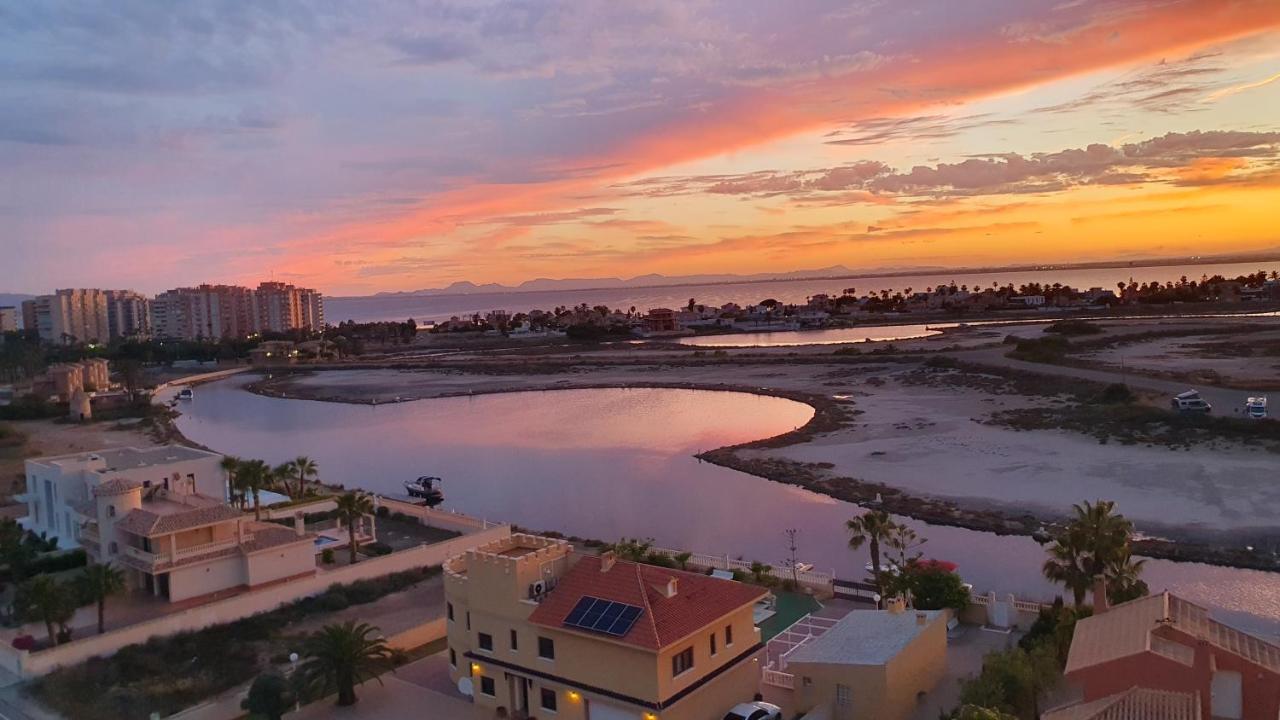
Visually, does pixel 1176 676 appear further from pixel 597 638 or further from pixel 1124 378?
pixel 1124 378

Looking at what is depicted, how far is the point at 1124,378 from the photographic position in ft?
149

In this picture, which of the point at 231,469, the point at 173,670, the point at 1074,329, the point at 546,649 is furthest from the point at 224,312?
the point at 546,649

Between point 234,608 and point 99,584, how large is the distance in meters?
2.40

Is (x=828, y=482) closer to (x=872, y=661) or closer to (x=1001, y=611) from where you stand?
(x=1001, y=611)

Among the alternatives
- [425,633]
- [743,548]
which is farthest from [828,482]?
[425,633]

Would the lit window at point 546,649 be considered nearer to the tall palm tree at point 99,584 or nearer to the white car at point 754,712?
the white car at point 754,712

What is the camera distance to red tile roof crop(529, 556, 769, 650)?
471 inches

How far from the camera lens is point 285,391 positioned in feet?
238

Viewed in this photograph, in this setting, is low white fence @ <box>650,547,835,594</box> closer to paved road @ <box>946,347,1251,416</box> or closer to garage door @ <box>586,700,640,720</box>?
garage door @ <box>586,700,640,720</box>

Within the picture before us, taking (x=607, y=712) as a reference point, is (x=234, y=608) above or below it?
below

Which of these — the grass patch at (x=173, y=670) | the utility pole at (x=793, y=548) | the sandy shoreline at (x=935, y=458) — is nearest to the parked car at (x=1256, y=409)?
the sandy shoreline at (x=935, y=458)

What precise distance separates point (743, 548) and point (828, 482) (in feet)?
23.3

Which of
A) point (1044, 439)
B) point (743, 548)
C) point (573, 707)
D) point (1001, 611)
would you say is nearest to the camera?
point (573, 707)

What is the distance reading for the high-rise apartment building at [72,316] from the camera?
127375 mm
